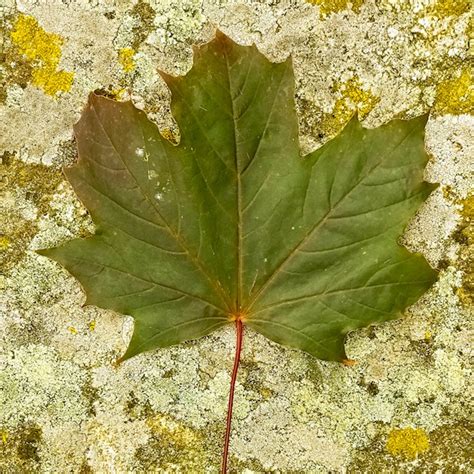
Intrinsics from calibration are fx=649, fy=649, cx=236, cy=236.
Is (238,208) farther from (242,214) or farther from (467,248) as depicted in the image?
(467,248)

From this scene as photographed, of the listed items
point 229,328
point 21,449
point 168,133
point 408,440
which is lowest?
point 21,449

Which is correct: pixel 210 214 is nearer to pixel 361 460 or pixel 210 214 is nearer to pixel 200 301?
pixel 200 301

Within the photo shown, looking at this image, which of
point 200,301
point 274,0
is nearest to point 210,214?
point 200,301

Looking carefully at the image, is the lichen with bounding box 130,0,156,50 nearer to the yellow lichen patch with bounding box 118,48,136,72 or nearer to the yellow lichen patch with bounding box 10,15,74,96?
the yellow lichen patch with bounding box 118,48,136,72

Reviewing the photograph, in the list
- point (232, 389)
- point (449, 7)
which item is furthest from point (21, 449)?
point (449, 7)

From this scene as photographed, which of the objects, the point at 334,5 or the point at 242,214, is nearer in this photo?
the point at 242,214

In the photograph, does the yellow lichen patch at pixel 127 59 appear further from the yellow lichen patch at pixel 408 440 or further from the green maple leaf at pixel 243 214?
the yellow lichen patch at pixel 408 440

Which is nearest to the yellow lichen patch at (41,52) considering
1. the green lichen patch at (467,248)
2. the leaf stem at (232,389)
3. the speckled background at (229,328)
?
the speckled background at (229,328)

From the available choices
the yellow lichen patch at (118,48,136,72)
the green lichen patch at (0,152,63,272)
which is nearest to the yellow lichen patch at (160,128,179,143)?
the yellow lichen patch at (118,48,136,72)
